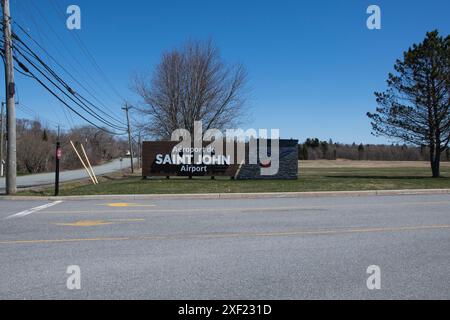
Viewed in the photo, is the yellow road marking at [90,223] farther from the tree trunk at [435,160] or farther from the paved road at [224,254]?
the tree trunk at [435,160]

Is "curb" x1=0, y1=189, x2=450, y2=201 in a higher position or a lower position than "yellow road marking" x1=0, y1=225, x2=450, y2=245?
higher

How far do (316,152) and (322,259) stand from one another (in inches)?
4838

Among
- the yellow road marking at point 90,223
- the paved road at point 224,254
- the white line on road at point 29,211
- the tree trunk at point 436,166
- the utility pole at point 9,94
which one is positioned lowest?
the paved road at point 224,254

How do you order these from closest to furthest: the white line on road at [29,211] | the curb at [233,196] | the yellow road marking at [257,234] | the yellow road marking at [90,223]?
the yellow road marking at [257,234] < the yellow road marking at [90,223] < the white line on road at [29,211] < the curb at [233,196]

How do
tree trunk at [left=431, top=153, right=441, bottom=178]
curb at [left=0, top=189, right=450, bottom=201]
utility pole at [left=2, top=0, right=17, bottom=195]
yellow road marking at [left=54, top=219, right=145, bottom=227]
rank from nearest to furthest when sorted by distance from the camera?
yellow road marking at [left=54, top=219, right=145, bottom=227], curb at [left=0, top=189, right=450, bottom=201], utility pole at [left=2, top=0, right=17, bottom=195], tree trunk at [left=431, top=153, right=441, bottom=178]

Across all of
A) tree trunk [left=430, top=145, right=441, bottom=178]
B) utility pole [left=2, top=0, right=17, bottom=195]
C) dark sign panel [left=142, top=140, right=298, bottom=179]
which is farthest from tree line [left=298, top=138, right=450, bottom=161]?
utility pole [left=2, top=0, right=17, bottom=195]

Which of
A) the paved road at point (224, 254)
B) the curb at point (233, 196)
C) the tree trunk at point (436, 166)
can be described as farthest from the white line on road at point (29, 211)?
the tree trunk at point (436, 166)

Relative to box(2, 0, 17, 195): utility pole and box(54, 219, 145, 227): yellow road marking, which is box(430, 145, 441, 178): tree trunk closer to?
box(54, 219, 145, 227): yellow road marking

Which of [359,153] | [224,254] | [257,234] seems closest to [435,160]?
[257,234]

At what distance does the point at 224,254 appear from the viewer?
21.0ft

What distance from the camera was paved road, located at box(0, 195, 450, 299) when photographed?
472cm

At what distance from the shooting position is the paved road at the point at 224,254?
4723 millimetres
